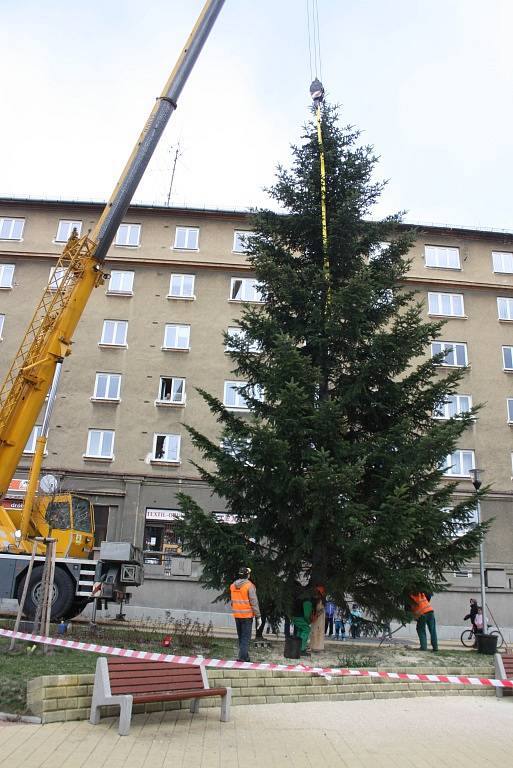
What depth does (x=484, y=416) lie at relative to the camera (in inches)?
1238

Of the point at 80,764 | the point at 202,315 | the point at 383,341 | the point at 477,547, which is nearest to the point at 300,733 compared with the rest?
the point at 80,764

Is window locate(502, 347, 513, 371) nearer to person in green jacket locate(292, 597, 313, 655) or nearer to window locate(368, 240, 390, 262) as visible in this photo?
window locate(368, 240, 390, 262)

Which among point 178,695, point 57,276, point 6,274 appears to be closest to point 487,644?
point 178,695

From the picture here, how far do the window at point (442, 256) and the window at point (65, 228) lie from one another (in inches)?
675

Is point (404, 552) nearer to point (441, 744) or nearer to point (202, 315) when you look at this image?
point (441, 744)

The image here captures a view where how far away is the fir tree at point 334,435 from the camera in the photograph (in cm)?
1273

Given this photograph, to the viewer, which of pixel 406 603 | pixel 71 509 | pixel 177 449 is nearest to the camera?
pixel 406 603

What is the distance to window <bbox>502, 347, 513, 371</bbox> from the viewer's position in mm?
32375

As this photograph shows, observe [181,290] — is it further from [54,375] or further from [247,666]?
[247,666]

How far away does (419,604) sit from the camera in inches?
573

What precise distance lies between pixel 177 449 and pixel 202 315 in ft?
21.6

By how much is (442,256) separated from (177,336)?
45.4 ft

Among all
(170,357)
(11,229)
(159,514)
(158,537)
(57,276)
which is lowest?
(158,537)

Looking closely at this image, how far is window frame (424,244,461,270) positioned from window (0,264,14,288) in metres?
20.1
